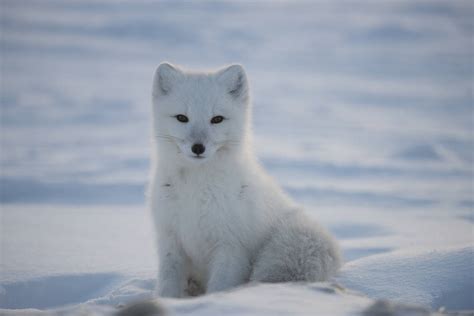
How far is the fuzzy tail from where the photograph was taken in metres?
2.86

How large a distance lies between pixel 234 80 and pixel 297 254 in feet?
3.47

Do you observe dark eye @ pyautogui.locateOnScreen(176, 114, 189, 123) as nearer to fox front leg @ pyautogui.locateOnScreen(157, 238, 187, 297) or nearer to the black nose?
the black nose

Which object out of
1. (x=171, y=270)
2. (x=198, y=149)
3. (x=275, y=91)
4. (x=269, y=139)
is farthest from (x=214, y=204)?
(x=275, y=91)

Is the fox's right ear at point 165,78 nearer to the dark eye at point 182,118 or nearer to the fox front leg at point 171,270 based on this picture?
the dark eye at point 182,118

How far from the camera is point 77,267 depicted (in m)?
3.79

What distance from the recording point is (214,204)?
302 centimetres

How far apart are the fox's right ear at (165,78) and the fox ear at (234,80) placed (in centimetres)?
24

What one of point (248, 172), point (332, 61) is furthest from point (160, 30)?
point (248, 172)

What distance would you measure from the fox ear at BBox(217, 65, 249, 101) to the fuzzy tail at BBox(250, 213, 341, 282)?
786mm

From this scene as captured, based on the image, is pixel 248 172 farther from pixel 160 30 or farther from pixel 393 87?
pixel 160 30

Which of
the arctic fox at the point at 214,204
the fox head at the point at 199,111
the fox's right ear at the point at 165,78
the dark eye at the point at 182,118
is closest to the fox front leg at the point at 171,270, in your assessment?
the arctic fox at the point at 214,204

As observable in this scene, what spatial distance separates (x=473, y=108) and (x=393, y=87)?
258 cm

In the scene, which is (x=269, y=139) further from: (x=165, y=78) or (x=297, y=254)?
(x=297, y=254)

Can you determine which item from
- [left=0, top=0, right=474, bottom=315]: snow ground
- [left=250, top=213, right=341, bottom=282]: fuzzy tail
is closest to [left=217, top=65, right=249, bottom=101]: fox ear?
[left=250, top=213, right=341, bottom=282]: fuzzy tail
